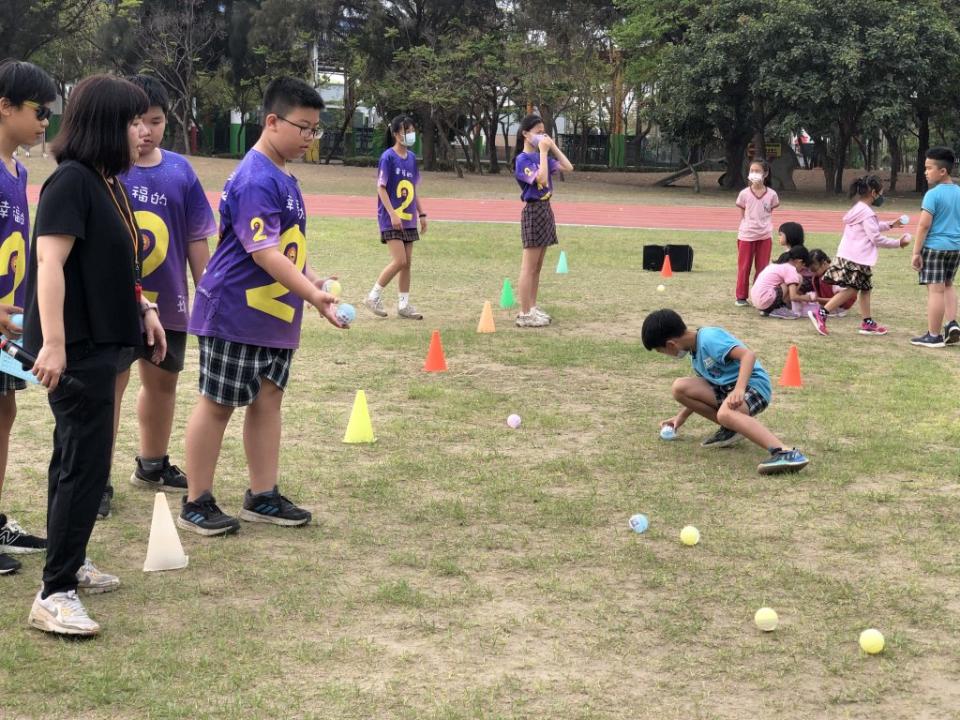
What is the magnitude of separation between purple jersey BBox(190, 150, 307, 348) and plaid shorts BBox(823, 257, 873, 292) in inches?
309

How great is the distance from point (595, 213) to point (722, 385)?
23.2m

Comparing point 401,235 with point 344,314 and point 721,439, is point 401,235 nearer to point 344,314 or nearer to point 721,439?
point 721,439

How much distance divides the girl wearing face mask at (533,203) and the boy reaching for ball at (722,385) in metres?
4.08

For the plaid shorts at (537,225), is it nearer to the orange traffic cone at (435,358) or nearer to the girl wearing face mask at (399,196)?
the girl wearing face mask at (399,196)

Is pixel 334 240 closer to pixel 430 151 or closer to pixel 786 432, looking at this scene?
pixel 786 432

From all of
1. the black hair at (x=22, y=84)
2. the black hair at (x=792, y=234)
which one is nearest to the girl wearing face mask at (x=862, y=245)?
the black hair at (x=792, y=234)

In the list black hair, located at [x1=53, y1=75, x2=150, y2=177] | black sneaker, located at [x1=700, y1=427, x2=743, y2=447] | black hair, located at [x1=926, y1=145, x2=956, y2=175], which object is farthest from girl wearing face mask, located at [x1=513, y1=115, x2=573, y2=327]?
black hair, located at [x1=53, y1=75, x2=150, y2=177]

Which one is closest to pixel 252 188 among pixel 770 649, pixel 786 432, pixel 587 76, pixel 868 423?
pixel 770 649

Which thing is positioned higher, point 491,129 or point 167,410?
point 491,129

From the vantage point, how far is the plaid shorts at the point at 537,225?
10789mm

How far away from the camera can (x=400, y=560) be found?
4.94 meters

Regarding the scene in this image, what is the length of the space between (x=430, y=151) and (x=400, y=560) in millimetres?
43790

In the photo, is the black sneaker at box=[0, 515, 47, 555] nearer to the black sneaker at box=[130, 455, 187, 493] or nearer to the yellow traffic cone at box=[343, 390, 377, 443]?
the black sneaker at box=[130, 455, 187, 493]

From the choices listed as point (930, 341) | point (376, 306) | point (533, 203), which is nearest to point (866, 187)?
point (930, 341)
